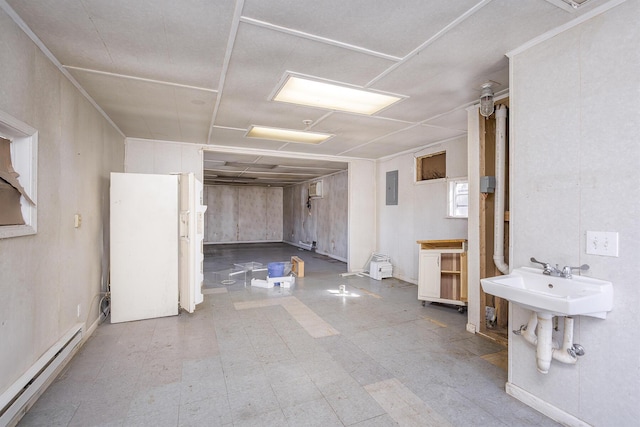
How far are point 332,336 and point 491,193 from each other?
2.30m

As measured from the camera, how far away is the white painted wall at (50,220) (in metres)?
1.85

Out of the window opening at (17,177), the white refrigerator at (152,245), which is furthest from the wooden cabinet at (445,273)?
the window opening at (17,177)

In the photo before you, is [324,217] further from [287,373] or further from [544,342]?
[544,342]

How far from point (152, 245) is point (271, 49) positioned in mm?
2775

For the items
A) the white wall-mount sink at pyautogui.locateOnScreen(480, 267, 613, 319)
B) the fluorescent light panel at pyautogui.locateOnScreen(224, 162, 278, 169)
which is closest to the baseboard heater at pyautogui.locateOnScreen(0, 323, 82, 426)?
the white wall-mount sink at pyautogui.locateOnScreen(480, 267, 613, 319)

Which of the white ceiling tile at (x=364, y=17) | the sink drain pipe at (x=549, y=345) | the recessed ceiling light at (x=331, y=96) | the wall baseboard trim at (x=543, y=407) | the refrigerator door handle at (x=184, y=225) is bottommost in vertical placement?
the wall baseboard trim at (x=543, y=407)

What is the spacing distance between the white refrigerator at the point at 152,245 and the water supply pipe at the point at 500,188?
3386 mm

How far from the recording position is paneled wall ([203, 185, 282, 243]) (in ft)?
38.1

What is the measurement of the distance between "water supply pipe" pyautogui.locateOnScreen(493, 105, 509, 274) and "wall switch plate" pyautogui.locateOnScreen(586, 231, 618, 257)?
117cm

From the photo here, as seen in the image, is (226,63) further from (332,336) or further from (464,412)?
(464,412)

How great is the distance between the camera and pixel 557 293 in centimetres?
191

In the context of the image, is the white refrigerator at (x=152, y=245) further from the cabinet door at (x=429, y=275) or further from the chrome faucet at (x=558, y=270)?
the chrome faucet at (x=558, y=270)

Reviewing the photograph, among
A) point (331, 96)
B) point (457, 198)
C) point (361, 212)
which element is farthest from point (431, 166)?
point (331, 96)

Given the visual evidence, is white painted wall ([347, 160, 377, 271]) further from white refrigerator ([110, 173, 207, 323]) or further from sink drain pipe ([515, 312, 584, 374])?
sink drain pipe ([515, 312, 584, 374])
